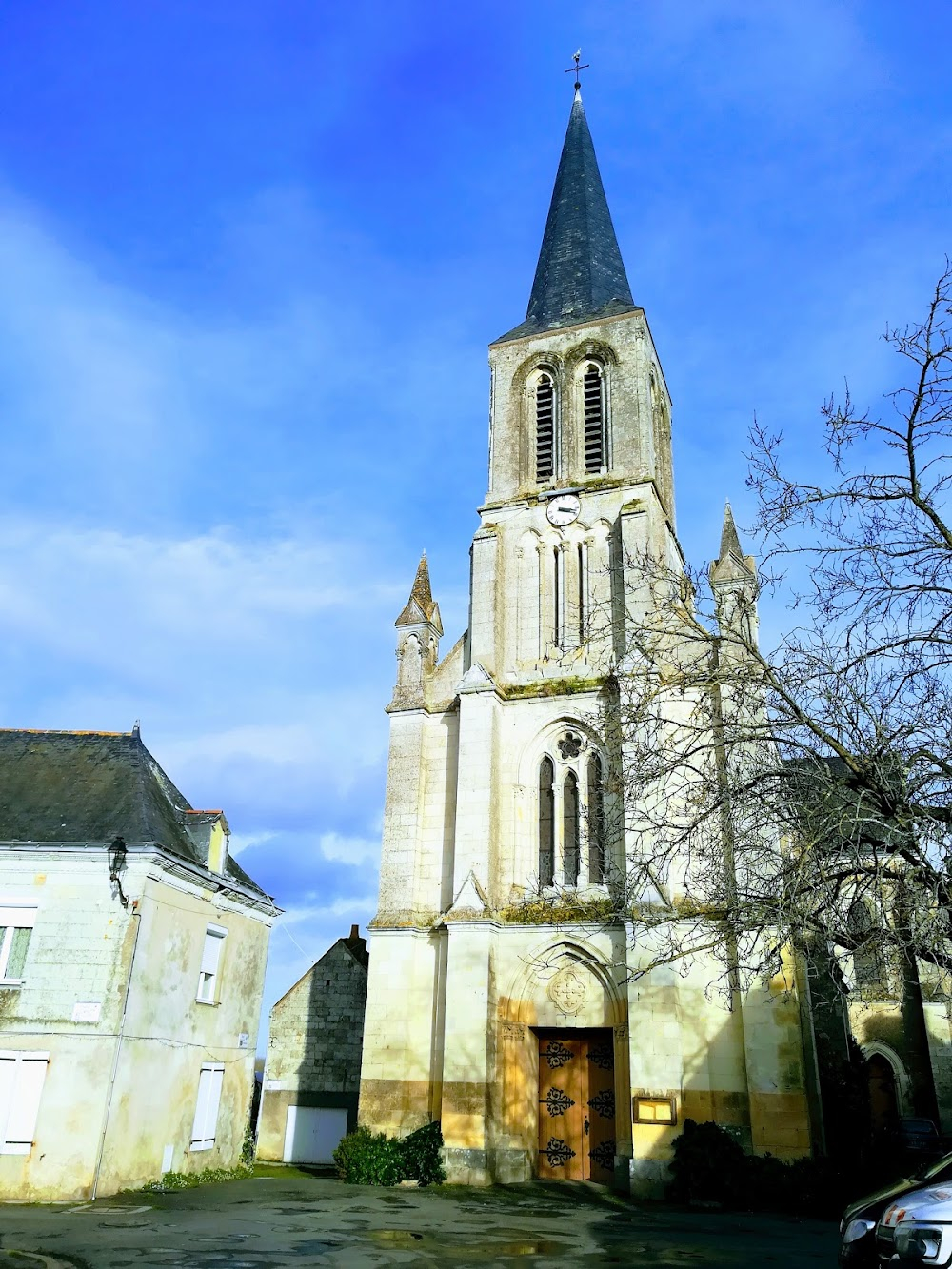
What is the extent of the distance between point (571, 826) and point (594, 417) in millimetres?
9942

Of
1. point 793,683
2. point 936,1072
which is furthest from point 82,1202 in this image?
point 936,1072

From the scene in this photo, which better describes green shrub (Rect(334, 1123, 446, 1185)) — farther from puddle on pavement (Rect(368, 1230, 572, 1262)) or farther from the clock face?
the clock face

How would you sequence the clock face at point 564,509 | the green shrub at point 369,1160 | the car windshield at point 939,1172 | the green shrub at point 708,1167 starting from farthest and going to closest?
the clock face at point 564,509, the green shrub at point 369,1160, the green shrub at point 708,1167, the car windshield at point 939,1172

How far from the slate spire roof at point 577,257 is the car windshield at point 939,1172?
801 inches

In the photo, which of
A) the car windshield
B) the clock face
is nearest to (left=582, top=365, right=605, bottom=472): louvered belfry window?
the clock face

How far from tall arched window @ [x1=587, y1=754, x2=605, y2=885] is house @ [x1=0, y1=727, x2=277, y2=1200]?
21.9ft

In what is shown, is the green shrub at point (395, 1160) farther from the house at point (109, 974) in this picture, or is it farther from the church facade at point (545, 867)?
the house at point (109, 974)

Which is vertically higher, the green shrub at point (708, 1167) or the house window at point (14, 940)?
the house window at point (14, 940)

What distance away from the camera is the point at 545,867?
19.5 metres

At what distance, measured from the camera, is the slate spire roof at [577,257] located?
25483 mm

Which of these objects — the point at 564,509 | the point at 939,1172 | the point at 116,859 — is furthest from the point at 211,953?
the point at 939,1172

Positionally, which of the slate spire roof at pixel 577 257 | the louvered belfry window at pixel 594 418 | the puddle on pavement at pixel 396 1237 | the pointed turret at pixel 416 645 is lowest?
the puddle on pavement at pixel 396 1237

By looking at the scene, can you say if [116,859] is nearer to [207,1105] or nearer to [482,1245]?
[207,1105]

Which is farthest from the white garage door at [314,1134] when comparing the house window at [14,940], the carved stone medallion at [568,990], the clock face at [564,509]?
the clock face at [564,509]
